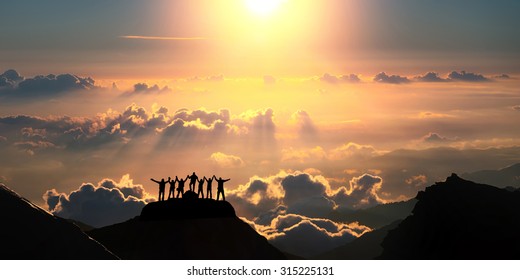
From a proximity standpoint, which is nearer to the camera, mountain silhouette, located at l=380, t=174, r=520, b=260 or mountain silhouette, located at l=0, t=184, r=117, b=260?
mountain silhouette, located at l=0, t=184, r=117, b=260

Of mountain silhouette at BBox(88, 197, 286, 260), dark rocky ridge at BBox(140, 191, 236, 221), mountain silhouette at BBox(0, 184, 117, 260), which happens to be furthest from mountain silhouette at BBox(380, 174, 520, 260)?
mountain silhouette at BBox(0, 184, 117, 260)

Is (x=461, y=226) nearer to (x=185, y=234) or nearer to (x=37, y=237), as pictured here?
(x=185, y=234)

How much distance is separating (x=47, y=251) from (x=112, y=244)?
37.3 m

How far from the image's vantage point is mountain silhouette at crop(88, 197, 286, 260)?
500ft

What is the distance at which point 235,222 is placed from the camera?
164 meters

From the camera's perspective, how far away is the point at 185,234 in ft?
514

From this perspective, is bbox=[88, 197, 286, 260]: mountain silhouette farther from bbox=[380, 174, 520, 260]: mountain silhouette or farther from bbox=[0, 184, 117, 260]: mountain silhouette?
bbox=[380, 174, 520, 260]: mountain silhouette

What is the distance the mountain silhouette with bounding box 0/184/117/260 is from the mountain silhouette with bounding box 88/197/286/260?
988 inches

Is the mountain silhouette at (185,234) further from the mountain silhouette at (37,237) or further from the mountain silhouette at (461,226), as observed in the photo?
the mountain silhouette at (461,226)

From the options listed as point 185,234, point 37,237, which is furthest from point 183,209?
point 37,237
